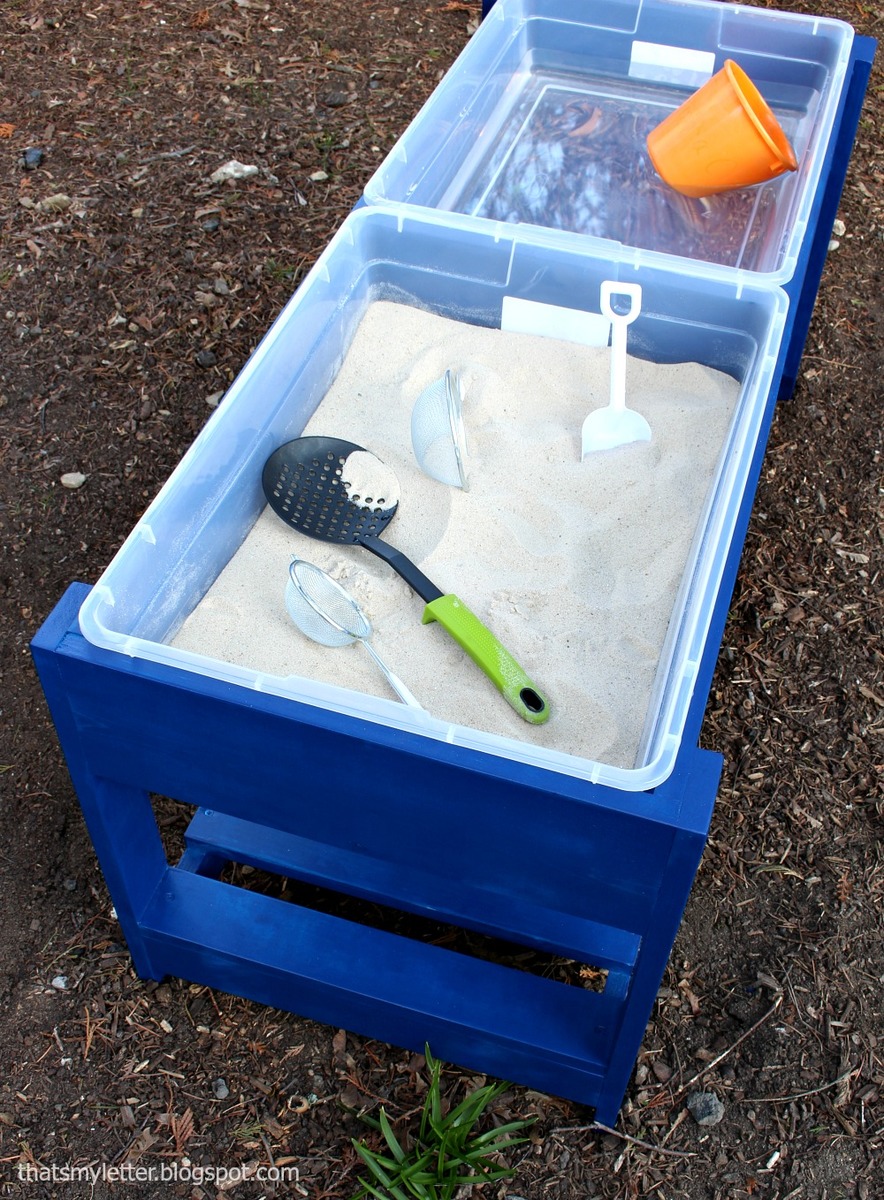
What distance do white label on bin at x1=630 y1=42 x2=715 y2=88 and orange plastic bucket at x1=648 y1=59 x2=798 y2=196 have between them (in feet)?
0.64

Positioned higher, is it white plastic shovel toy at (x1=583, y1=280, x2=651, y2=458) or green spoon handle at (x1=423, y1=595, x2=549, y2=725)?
white plastic shovel toy at (x1=583, y1=280, x2=651, y2=458)

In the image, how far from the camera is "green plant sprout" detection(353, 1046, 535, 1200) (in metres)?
1.39

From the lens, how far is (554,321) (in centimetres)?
169

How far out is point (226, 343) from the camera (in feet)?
7.95

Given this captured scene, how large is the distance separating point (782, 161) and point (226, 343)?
1.13 m

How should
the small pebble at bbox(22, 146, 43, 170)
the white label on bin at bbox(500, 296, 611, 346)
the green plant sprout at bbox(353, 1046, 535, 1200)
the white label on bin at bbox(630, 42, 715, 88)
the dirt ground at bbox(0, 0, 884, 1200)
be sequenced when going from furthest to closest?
the small pebble at bbox(22, 146, 43, 170) → the white label on bin at bbox(630, 42, 715, 88) → the white label on bin at bbox(500, 296, 611, 346) → the dirt ground at bbox(0, 0, 884, 1200) → the green plant sprout at bbox(353, 1046, 535, 1200)

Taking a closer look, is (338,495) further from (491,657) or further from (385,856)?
(385,856)

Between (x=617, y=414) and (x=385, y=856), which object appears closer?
(x=385, y=856)

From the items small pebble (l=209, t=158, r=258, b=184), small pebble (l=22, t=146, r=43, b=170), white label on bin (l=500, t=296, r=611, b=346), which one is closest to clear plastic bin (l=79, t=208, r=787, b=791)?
white label on bin (l=500, t=296, r=611, b=346)

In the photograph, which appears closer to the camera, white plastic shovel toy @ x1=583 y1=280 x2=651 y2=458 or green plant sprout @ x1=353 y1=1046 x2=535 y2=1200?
green plant sprout @ x1=353 y1=1046 x2=535 y2=1200

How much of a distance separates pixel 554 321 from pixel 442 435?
0.31 metres

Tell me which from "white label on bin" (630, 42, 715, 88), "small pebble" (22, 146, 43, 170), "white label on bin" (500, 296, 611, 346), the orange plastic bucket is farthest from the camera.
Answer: "small pebble" (22, 146, 43, 170)

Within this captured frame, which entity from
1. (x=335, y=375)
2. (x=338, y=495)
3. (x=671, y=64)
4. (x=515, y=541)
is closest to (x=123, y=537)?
(x=335, y=375)

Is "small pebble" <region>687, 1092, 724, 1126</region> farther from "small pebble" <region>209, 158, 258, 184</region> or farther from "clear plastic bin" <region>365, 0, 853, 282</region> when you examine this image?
"small pebble" <region>209, 158, 258, 184</region>
